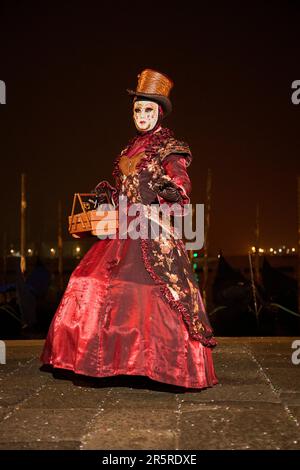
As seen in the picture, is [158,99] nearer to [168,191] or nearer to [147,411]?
[168,191]

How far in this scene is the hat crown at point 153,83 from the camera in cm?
394

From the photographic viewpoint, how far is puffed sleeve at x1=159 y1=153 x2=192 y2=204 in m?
3.74

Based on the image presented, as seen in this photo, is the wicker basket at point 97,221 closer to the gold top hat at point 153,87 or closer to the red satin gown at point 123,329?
the red satin gown at point 123,329

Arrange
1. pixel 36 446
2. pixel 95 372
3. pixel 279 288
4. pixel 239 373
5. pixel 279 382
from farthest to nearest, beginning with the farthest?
pixel 279 288 < pixel 239 373 < pixel 279 382 < pixel 95 372 < pixel 36 446

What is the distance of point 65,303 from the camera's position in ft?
12.7

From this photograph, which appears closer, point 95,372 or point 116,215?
point 95,372

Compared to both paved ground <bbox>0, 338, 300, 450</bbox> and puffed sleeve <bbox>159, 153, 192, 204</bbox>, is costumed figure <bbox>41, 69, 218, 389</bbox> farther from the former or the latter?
paved ground <bbox>0, 338, 300, 450</bbox>

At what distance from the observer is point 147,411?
10.5ft

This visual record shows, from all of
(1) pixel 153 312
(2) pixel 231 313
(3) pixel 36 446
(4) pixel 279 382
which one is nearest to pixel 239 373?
(4) pixel 279 382

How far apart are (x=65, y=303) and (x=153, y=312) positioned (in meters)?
0.59

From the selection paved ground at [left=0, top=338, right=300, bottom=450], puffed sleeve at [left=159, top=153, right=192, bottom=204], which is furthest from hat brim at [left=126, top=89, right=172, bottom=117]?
paved ground at [left=0, top=338, right=300, bottom=450]

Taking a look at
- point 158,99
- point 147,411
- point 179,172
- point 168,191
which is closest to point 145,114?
point 158,99

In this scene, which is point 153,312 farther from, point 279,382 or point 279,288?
point 279,288

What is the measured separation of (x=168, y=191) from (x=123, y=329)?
2.85ft
